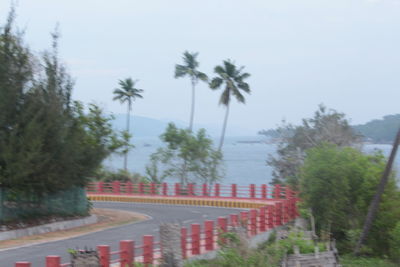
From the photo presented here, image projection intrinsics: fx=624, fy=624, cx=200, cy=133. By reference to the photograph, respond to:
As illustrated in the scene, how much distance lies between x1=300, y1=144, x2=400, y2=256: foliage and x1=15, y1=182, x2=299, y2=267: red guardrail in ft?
6.98

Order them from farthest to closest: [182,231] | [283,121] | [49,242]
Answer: [283,121], [49,242], [182,231]

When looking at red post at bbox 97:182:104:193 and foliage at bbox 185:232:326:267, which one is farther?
red post at bbox 97:182:104:193

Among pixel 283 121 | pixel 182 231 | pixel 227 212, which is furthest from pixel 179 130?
pixel 182 231

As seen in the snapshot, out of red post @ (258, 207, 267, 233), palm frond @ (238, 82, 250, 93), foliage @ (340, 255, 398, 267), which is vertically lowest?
foliage @ (340, 255, 398, 267)

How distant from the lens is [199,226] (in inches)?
751

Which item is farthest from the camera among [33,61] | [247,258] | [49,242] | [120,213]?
[120,213]

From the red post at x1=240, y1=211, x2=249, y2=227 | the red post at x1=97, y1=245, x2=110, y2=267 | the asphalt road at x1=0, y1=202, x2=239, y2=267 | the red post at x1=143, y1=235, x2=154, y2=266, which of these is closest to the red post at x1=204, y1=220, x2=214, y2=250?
the red post at x1=240, y1=211, x2=249, y2=227

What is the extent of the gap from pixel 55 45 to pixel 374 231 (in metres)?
16.0

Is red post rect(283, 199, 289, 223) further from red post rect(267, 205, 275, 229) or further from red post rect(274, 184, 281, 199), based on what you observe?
red post rect(274, 184, 281, 199)

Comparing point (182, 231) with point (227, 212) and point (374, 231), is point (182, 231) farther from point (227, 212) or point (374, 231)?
point (227, 212)

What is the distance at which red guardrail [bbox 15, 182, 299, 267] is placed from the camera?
1466 cm

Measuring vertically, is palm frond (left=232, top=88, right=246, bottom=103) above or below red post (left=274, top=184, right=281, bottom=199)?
above

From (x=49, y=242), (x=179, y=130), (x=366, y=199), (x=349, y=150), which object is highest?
(x=179, y=130)

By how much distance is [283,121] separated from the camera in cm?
5647
